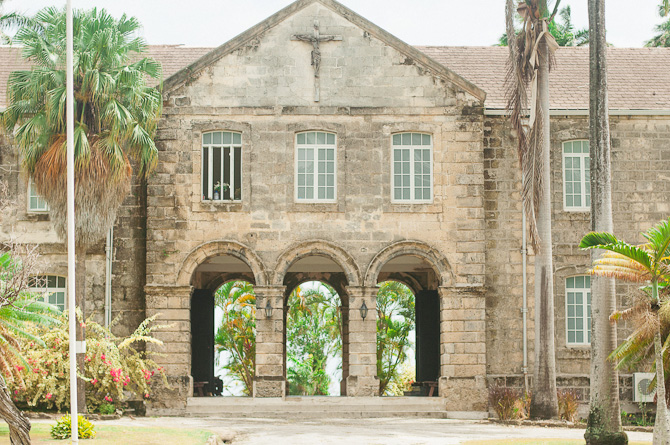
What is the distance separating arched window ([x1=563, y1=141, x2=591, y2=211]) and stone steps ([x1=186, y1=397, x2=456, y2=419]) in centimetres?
629

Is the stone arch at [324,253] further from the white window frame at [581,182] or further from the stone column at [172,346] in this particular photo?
the white window frame at [581,182]

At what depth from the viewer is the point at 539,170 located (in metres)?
22.3

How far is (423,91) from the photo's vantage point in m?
24.3

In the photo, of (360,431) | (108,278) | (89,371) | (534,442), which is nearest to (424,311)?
(360,431)

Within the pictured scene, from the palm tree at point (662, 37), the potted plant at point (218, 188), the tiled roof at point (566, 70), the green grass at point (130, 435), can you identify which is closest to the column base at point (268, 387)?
the potted plant at point (218, 188)

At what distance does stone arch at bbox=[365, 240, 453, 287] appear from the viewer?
23.8 meters

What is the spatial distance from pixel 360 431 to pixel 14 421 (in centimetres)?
752

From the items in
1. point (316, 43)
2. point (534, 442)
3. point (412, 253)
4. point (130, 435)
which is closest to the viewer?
point (534, 442)

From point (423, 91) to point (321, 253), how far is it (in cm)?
480

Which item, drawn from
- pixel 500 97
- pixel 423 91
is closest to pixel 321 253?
pixel 423 91

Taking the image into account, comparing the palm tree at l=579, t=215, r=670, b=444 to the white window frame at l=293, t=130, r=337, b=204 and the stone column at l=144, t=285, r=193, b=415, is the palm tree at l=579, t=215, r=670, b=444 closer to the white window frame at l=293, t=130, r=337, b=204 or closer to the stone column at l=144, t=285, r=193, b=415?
the white window frame at l=293, t=130, r=337, b=204

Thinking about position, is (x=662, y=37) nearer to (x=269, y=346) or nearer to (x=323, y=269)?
(x=323, y=269)

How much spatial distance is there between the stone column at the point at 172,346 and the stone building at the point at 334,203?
4 cm

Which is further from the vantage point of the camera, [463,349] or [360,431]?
[463,349]
